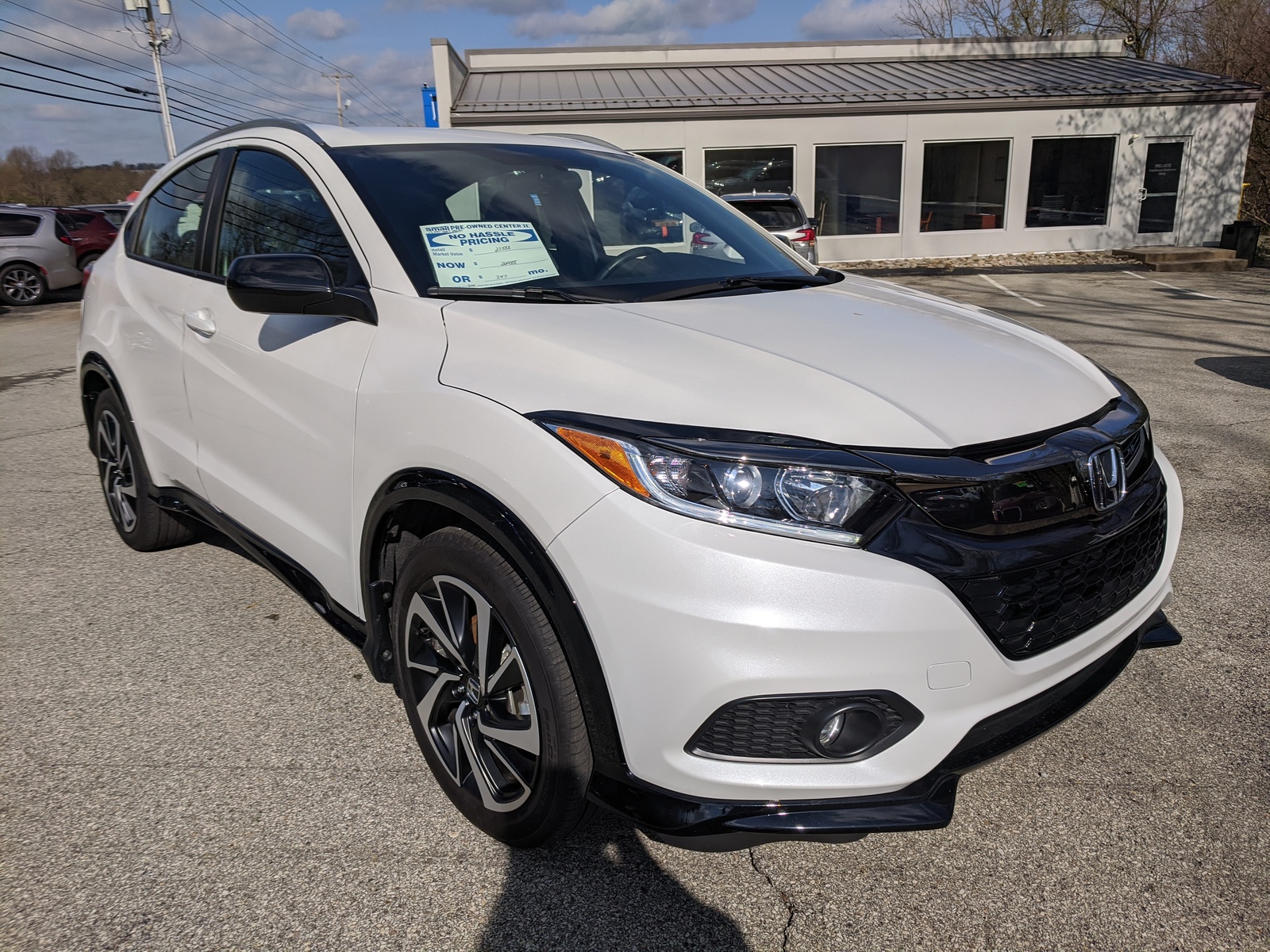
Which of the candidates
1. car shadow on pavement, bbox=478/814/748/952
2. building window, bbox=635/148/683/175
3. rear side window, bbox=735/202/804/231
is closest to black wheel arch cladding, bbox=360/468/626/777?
car shadow on pavement, bbox=478/814/748/952

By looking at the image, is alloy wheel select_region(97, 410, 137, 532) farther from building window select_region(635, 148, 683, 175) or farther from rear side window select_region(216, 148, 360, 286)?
building window select_region(635, 148, 683, 175)

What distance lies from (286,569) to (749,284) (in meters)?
1.76

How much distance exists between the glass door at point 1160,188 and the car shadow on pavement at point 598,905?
22706 millimetres

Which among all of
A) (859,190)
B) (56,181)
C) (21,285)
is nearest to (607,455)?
(21,285)

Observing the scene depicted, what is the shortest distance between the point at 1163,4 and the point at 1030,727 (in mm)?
37843

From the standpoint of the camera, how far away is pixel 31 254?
1612 cm

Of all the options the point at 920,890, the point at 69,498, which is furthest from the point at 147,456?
the point at 920,890

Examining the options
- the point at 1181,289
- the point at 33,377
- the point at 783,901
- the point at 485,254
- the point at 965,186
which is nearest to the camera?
the point at 783,901

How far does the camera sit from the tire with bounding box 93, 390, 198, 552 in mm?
3918

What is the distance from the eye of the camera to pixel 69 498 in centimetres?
527

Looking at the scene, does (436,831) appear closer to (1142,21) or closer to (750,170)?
(750,170)

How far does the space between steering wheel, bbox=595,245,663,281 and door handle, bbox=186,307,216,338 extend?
4.57 feet

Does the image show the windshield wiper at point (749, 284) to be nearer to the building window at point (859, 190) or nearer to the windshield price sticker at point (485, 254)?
the windshield price sticker at point (485, 254)

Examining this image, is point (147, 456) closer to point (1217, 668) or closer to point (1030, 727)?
point (1030, 727)
